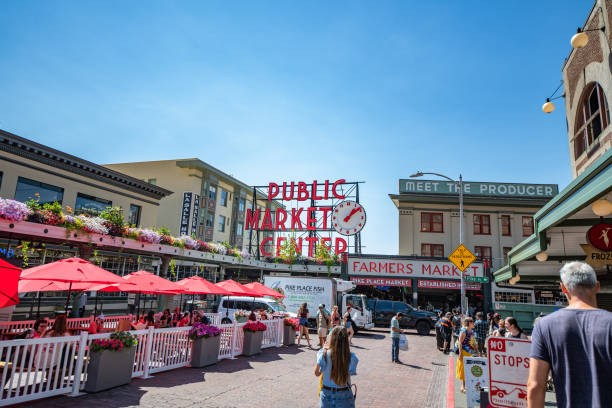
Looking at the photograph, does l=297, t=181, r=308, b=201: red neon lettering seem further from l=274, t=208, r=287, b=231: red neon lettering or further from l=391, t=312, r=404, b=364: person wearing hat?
l=391, t=312, r=404, b=364: person wearing hat

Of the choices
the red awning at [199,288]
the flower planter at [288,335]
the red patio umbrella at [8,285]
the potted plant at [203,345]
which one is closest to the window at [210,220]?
the flower planter at [288,335]

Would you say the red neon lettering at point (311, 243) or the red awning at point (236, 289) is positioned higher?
the red neon lettering at point (311, 243)

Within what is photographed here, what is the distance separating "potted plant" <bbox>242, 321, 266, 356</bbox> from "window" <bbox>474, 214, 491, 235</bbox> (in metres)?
29.1

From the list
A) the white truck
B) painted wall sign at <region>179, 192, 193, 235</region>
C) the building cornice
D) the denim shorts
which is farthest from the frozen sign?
the denim shorts

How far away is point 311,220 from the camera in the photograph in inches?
1485

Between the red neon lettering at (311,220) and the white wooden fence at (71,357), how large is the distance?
70.0 ft

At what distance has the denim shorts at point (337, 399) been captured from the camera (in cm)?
467

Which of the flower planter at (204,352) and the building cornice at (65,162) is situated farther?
the building cornice at (65,162)

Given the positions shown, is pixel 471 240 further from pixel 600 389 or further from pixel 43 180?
pixel 600 389

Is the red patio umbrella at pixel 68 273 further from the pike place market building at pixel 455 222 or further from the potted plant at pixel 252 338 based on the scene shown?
the pike place market building at pixel 455 222

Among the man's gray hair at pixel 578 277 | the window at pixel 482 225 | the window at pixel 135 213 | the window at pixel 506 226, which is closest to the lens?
the man's gray hair at pixel 578 277

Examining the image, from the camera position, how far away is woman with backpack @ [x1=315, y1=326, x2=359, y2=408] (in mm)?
4699

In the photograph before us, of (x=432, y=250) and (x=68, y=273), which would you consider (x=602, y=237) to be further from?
(x=432, y=250)

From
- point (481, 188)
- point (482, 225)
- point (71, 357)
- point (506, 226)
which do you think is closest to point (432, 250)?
point (482, 225)
